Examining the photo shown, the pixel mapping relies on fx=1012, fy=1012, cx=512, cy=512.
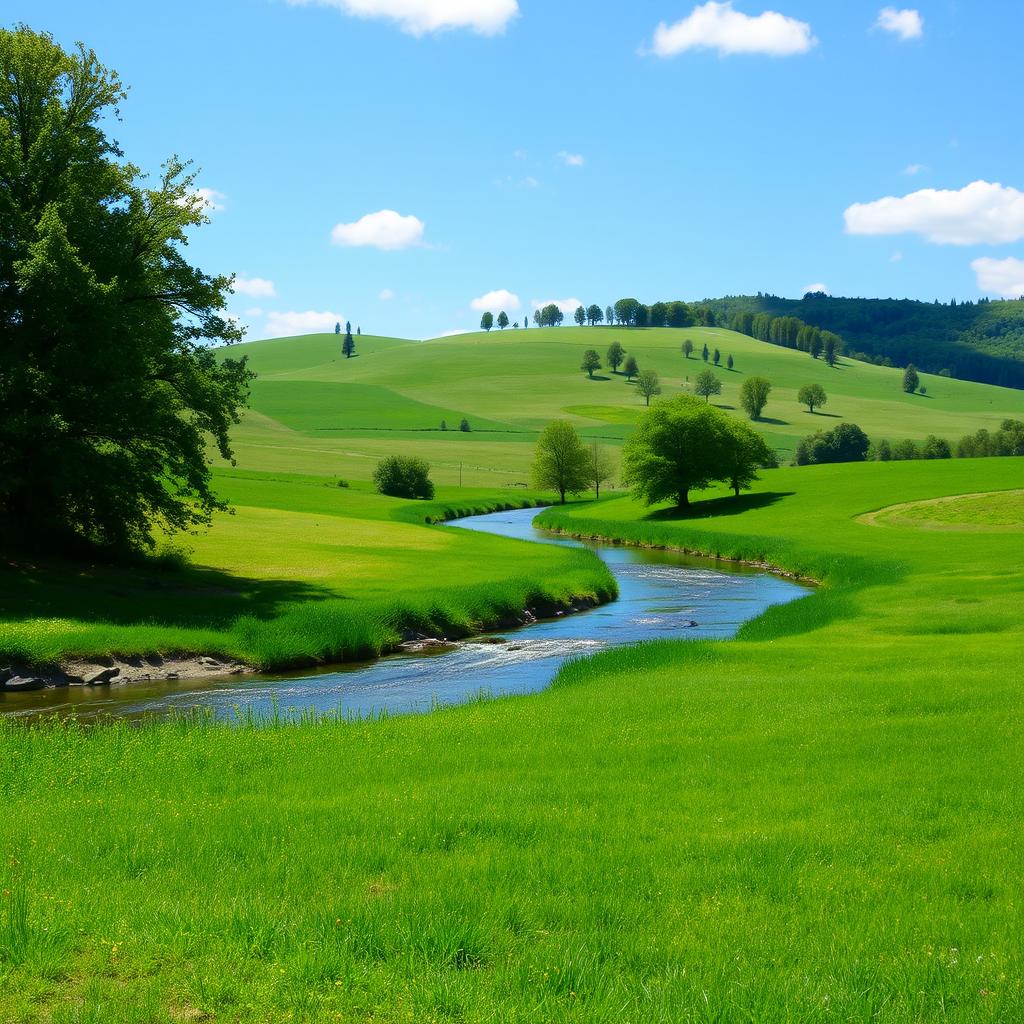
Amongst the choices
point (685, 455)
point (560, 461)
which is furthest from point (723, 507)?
point (560, 461)

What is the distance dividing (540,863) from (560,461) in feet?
378

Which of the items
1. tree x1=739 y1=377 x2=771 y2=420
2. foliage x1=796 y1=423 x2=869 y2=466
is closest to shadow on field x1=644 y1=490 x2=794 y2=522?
foliage x1=796 y1=423 x2=869 y2=466

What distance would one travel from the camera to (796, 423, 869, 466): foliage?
137875 millimetres

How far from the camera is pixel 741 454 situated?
9612 cm

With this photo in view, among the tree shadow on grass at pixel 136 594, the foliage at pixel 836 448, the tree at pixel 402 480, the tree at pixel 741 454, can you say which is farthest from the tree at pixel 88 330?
the foliage at pixel 836 448

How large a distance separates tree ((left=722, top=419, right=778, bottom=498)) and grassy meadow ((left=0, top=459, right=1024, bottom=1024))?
251ft

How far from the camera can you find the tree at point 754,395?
185750 millimetres

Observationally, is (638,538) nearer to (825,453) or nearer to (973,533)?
(973,533)

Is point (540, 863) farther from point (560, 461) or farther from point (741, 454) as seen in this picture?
point (560, 461)

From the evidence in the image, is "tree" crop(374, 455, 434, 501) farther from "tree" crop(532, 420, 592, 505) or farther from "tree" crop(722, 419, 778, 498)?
"tree" crop(722, 419, 778, 498)

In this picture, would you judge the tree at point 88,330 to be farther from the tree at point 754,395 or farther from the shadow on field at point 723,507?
the tree at point 754,395

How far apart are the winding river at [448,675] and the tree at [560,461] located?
2939 inches

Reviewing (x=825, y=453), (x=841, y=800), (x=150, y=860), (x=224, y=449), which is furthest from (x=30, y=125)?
(x=825, y=453)

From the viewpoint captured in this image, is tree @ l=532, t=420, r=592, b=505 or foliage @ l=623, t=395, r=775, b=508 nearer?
foliage @ l=623, t=395, r=775, b=508
